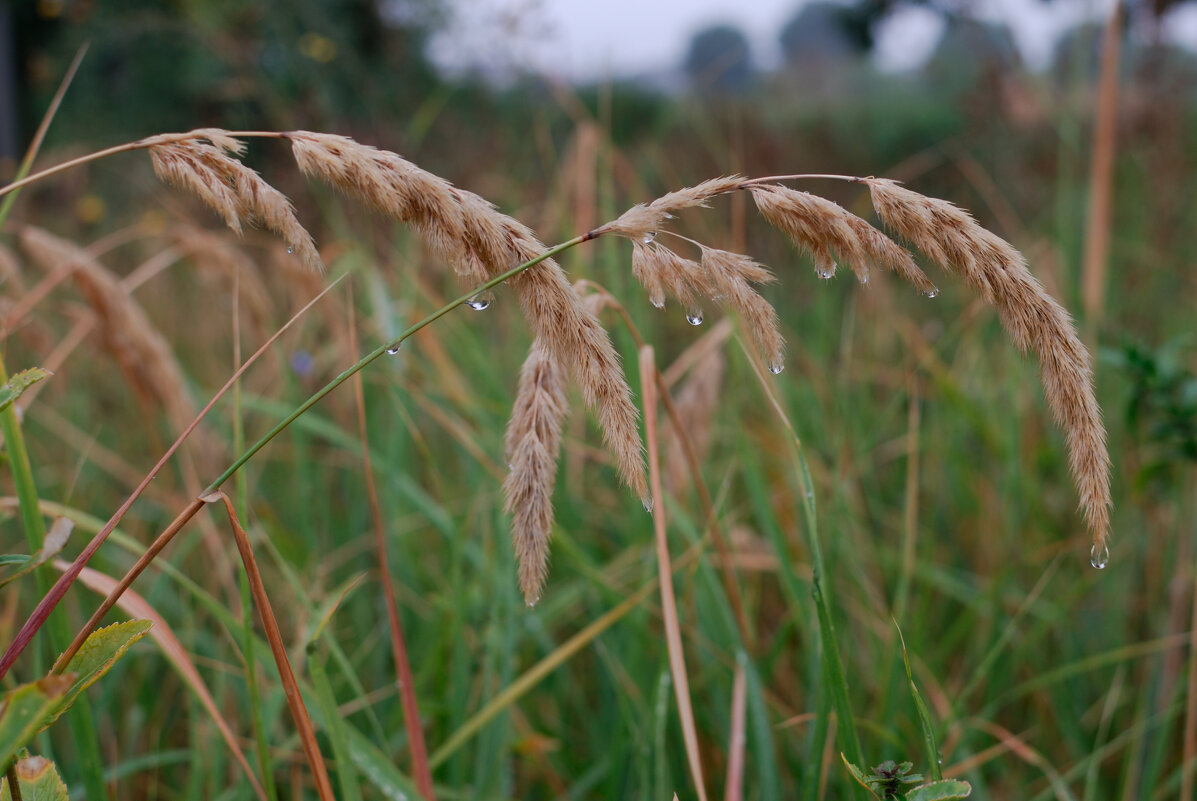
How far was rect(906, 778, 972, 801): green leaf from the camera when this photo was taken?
23.3 inches

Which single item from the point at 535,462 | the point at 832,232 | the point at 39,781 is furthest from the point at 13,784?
the point at 832,232

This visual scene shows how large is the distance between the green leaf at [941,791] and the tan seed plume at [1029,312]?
0.19 meters

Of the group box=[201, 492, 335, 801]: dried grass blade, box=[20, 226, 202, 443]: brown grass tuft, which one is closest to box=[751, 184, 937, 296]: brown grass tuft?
box=[201, 492, 335, 801]: dried grass blade

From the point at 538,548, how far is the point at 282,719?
1110mm

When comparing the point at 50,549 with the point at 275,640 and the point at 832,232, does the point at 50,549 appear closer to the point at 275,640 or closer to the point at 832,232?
the point at 275,640

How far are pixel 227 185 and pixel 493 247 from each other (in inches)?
8.4

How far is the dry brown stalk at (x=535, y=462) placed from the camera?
2.02ft

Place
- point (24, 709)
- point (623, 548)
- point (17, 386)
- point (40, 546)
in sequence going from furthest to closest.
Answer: point (623, 548) → point (40, 546) → point (17, 386) → point (24, 709)

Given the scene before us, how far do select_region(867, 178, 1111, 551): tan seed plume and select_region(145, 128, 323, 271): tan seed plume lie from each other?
1.34 ft

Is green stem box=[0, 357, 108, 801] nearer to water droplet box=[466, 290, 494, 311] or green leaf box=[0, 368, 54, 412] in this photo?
green leaf box=[0, 368, 54, 412]

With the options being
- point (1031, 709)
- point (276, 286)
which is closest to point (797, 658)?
point (1031, 709)

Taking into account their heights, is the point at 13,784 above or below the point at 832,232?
below

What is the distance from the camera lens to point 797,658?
1.62 metres

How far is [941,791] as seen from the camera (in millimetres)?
610
